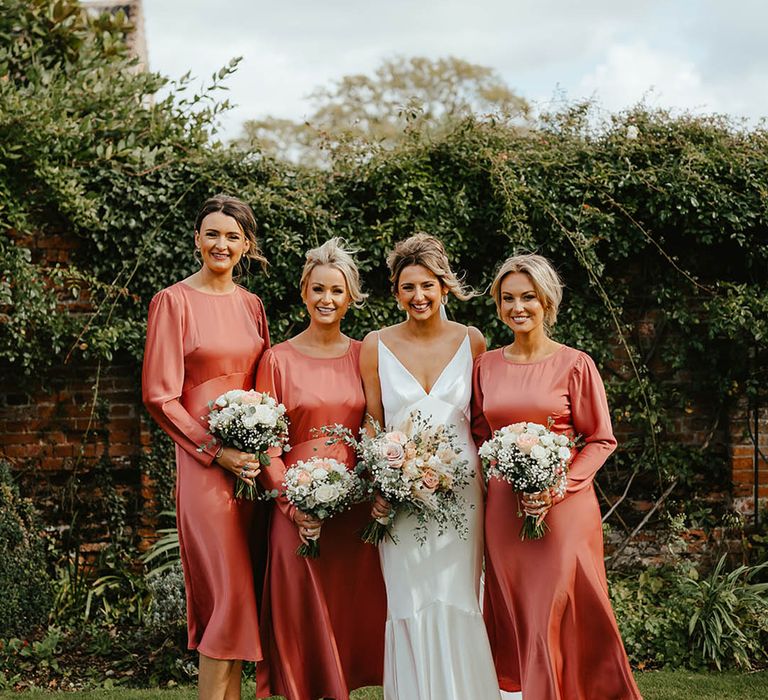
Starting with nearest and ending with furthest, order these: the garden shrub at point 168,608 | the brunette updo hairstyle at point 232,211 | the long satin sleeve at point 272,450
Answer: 1. the long satin sleeve at point 272,450
2. the brunette updo hairstyle at point 232,211
3. the garden shrub at point 168,608

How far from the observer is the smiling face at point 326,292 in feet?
14.3

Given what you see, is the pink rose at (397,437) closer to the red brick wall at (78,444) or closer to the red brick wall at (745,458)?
the red brick wall at (78,444)

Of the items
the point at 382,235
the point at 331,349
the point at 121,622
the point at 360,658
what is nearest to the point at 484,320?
the point at 382,235

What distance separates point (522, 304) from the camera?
4.23 m

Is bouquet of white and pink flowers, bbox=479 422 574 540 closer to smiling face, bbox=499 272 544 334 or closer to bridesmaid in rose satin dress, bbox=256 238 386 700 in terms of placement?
smiling face, bbox=499 272 544 334

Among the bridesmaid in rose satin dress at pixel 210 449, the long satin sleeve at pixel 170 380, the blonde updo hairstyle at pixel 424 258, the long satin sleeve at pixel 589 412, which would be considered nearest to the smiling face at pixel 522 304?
the blonde updo hairstyle at pixel 424 258

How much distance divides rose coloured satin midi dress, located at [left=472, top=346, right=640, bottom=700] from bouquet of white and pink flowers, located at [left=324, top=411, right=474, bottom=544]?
0.27m

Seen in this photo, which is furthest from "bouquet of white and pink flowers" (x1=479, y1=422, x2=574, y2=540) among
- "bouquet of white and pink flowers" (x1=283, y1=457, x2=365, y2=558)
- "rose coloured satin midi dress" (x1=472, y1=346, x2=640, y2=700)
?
"bouquet of white and pink flowers" (x1=283, y1=457, x2=365, y2=558)

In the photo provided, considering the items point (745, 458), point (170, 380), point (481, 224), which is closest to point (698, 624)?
point (745, 458)

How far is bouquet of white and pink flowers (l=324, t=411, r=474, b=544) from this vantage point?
12.5ft

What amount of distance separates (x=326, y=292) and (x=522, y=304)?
3.33 feet

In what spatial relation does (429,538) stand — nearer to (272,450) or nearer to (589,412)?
(272,450)

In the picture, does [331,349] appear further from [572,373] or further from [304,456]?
[572,373]

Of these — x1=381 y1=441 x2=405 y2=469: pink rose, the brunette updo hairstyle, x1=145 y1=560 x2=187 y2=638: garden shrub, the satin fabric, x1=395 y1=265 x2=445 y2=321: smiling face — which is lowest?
x1=145 y1=560 x2=187 y2=638: garden shrub
